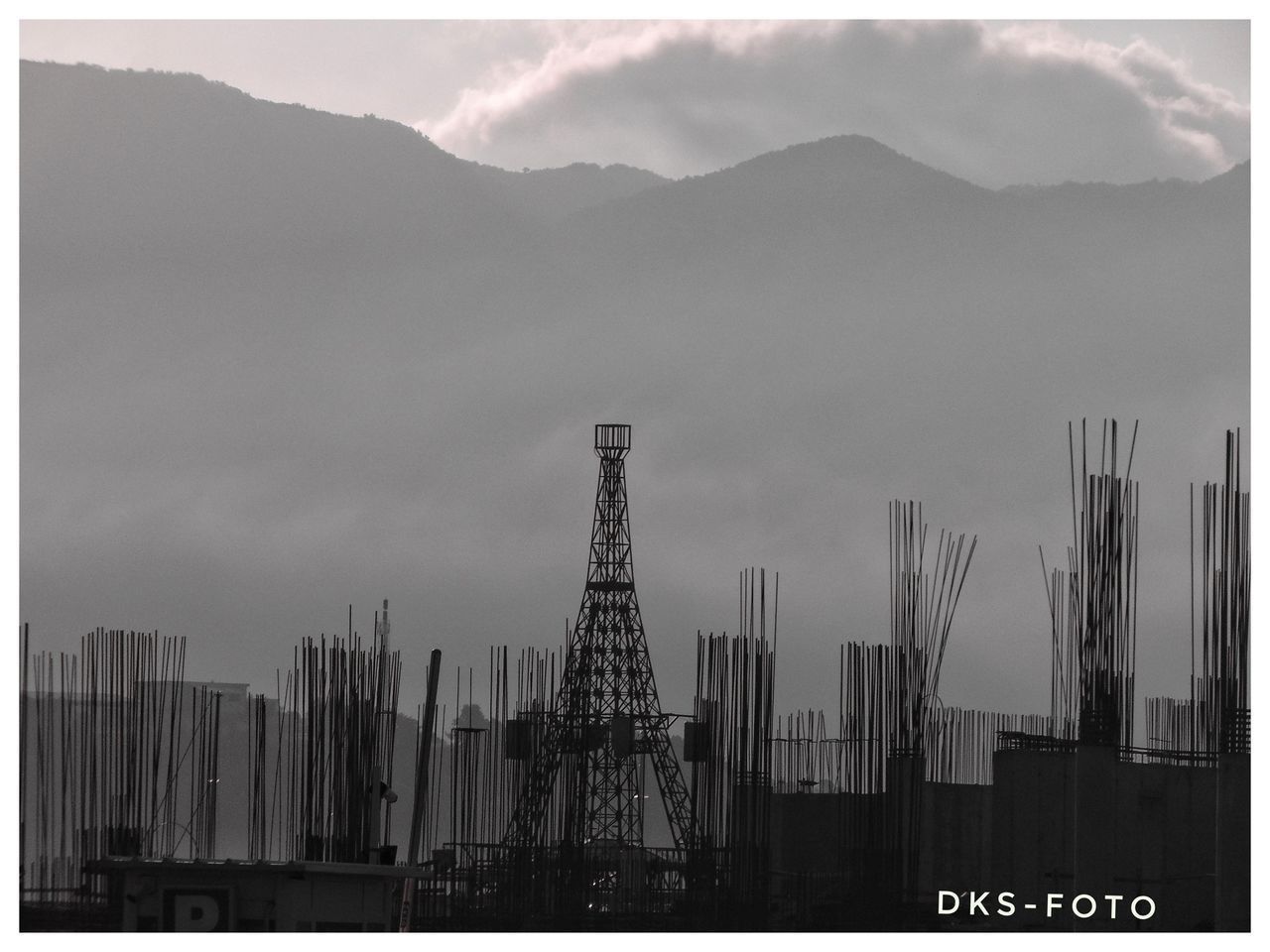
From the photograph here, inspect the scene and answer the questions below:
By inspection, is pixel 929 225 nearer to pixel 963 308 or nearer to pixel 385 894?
pixel 963 308

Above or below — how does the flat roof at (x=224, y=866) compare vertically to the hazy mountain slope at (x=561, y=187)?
below

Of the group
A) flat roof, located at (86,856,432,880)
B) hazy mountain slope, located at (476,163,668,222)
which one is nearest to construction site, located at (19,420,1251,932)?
flat roof, located at (86,856,432,880)

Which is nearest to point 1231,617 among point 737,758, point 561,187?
point 737,758

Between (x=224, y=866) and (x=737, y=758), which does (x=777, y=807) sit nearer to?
(x=737, y=758)

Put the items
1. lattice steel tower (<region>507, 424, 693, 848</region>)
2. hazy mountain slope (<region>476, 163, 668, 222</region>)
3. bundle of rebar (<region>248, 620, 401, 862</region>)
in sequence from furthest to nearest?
lattice steel tower (<region>507, 424, 693, 848</region>), hazy mountain slope (<region>476, 163, 668, 222</region>), bundle of rebar (<region>248, 620, 401, 862</region>)

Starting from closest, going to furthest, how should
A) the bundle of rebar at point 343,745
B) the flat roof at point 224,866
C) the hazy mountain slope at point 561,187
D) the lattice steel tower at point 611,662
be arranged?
the flat roof at point 224,866
the bundle of rebar at point 343,745
the hazy mountain slope at point 561,187
the lattice steel tower at point 611,662

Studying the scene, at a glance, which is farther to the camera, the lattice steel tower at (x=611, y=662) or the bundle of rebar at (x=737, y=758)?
the lattice steel tower at (x=611, y=662)

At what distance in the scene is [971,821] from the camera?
1784 centimetres

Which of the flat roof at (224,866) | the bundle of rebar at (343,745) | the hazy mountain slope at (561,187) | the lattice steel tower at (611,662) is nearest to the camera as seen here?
the flat roof at (224,866)

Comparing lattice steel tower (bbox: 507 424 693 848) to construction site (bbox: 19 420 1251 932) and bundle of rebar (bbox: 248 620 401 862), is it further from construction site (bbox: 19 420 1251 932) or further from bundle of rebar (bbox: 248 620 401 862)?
bundle of rebar (bbox: 248 620 401 862)

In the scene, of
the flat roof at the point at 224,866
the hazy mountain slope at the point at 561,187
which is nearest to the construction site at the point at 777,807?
the flat roof at the point at 224,866

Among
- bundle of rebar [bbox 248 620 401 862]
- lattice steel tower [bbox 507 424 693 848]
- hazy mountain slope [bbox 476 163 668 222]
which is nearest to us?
bundle of rebar [bbox 248 620 401 862]

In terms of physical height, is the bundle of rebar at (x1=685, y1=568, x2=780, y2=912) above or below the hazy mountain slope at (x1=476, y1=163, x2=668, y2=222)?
below

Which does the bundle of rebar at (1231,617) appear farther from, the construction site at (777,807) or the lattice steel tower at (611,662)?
the lattice steel tower at (611,662)
